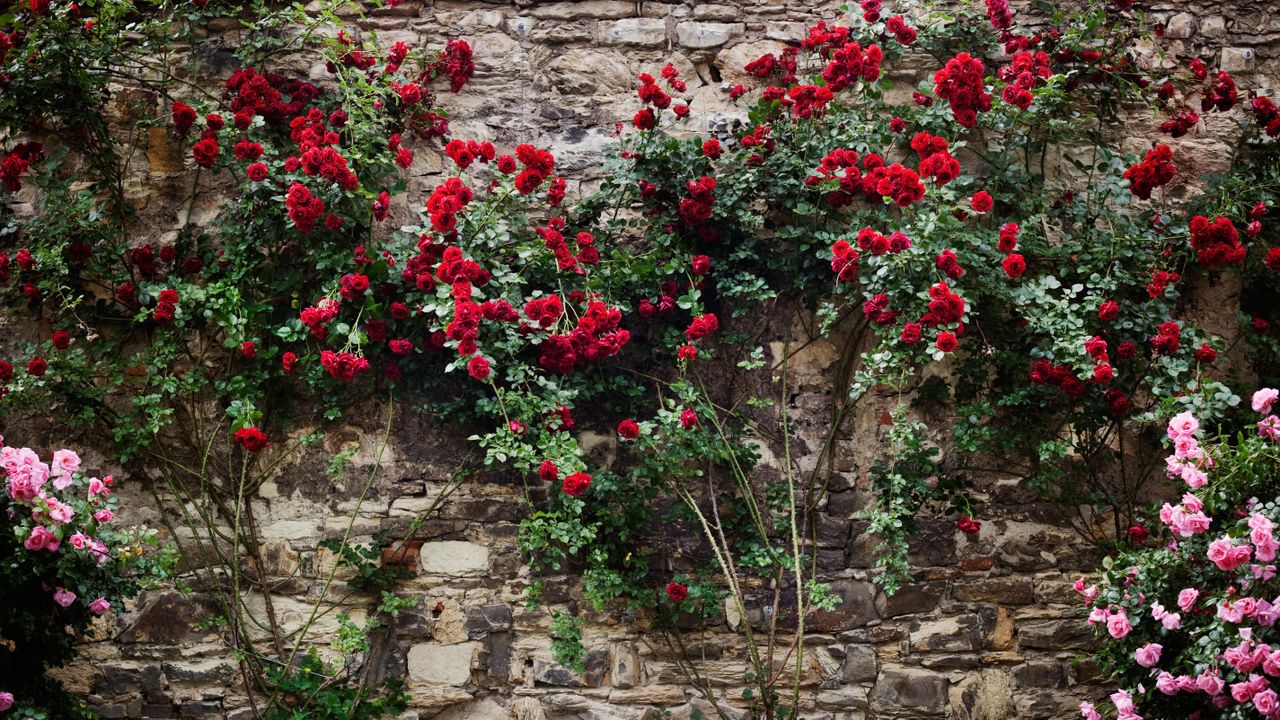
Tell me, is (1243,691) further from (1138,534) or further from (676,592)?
(676,592)

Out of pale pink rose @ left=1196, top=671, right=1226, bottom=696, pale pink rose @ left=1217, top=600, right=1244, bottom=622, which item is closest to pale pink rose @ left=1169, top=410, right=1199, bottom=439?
pale pink rose @ left=1217, top=600, right=1244, bottom=622

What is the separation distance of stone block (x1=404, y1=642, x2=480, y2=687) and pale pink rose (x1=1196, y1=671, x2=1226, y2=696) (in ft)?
7.15

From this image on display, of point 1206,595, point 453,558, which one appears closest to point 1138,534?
point 1206,595

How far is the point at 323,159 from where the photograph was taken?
3.25 metres

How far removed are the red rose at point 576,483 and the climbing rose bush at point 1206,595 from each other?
1.50 metres

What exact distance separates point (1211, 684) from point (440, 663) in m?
2.30

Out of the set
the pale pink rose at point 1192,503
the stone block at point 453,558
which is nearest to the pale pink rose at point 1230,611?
the pale pink rose at point 1192,503

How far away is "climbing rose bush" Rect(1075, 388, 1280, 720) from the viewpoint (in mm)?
2510

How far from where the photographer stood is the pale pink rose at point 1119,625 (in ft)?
9.06

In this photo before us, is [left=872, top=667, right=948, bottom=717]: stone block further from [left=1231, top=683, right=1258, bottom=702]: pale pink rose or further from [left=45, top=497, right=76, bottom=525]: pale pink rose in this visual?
[left=45, top=497, right=76, bottom=525]: pale pink rose

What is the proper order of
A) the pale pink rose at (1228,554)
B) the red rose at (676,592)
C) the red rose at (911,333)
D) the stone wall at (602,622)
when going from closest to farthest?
the pale pink rose at (1228,554), the red rose at (911,333), the red rose at (676,592), the stone wall at (602,622)

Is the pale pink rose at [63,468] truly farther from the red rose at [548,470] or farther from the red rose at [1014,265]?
the red rose at [1014,265]

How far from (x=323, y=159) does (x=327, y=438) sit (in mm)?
974

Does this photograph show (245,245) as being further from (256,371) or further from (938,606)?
(938,606)
